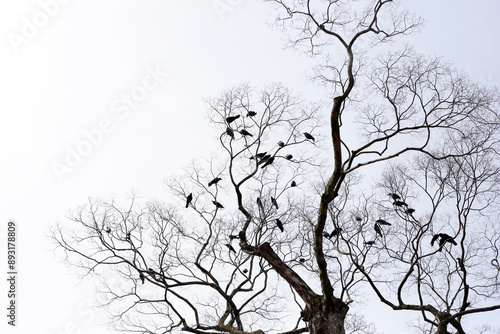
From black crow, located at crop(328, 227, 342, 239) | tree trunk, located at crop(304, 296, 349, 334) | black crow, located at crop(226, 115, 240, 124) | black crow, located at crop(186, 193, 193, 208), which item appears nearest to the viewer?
tree trunk, located at crop(304, 296, 349, 334)

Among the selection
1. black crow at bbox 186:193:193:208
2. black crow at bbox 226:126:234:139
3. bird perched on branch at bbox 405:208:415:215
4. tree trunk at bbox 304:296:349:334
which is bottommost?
tree trunk at bbox 304:296:349:334

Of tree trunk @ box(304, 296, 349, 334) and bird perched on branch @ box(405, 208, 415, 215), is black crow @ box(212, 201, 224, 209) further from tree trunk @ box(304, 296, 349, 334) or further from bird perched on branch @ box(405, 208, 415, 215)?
bird perched on branch @ box(405, 208, 415, 215)

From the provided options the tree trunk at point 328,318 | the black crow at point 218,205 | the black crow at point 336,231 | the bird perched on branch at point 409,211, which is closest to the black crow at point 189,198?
the black crow at point 218,205

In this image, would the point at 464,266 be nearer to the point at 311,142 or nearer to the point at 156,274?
the point at 311,142

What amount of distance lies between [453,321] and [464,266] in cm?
169

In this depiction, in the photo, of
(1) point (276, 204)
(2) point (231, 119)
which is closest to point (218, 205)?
(1) point (276, 204)

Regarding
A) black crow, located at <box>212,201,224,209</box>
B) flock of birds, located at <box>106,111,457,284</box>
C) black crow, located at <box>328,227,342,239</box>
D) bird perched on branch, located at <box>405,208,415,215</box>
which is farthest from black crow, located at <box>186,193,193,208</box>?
bird perched on branch, located at <box>405,208,415,215</box>

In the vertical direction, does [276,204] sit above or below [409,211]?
below

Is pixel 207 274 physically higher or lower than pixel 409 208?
lower

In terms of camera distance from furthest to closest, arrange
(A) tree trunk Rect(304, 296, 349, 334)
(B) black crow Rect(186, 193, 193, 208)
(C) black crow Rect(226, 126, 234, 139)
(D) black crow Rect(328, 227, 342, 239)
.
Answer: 1. (B) black crow Rect(186, 193, 193, 208)
2. (D) black crow Rect(328, 227, 342, 239)
3. (C) black crow Rect(226, 126, 234, 139)
4. (A) tree trunk Rect(304, 296, 349, 334)

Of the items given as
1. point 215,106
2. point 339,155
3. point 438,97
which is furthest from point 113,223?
point 438,97

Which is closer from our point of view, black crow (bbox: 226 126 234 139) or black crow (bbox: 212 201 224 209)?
black crow (bbox: 226 126 234 139)

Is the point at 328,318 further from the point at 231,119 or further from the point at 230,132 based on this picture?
the point at 231,119

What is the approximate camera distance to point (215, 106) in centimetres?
835
